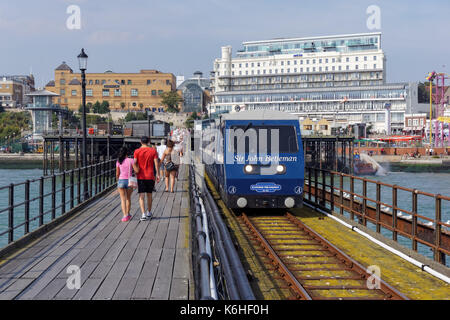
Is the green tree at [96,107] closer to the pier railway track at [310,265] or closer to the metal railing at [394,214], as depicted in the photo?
the metal railing at [394,214]

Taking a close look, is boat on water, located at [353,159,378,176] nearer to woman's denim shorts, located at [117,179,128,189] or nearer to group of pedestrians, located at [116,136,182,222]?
group of pedestrians, located at [116,136,182,222]

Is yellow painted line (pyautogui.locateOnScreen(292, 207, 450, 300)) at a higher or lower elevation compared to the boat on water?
higher

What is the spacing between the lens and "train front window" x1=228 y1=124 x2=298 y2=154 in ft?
50.3

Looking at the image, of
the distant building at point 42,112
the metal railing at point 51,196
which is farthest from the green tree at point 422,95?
the metal railing at point 51,196

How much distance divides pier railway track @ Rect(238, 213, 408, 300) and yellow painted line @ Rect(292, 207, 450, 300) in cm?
→ 35

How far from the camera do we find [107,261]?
8.98 m

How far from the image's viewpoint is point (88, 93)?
16775 centimetres

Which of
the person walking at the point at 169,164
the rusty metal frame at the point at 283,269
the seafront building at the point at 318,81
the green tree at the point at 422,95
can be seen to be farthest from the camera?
the green tree at the point at 422,95

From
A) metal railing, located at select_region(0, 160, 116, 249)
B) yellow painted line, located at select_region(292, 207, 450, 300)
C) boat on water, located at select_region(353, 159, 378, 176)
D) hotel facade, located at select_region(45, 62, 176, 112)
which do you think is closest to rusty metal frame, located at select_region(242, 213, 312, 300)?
yellow painted line, located at select_region(292, 207, 450, 300)

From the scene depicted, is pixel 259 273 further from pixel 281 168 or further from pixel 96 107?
pixel 96 107

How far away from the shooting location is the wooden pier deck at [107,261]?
23.6ft

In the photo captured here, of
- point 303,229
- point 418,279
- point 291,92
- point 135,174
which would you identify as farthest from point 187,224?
point 291,92

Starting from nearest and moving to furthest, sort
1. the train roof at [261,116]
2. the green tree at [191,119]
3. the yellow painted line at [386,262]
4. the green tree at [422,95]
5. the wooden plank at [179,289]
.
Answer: the wooden plank at [179,289]
the yellow painted line at [386,262]
the train roof at [261,116]
the green tree at [191,119]
the green tree at [422,95]

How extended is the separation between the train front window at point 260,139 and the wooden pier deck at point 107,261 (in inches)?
113
